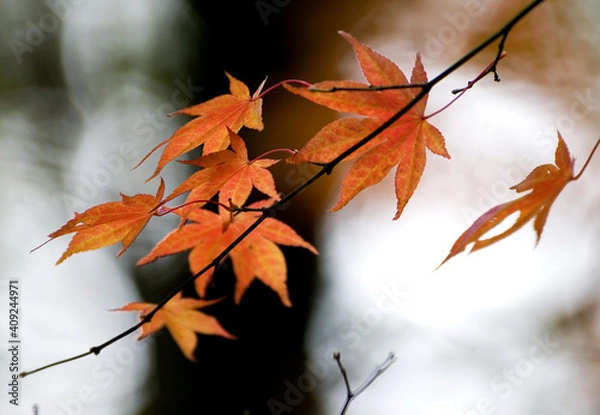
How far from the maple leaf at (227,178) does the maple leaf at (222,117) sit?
0.15 ft

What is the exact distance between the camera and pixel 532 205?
0.54m

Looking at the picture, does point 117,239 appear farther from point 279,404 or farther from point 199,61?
point 199,61

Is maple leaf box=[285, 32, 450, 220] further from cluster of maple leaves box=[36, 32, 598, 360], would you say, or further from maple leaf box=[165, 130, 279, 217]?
maple leaf box=[165, 130, 279, 217]

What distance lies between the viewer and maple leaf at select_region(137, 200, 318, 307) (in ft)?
2.98

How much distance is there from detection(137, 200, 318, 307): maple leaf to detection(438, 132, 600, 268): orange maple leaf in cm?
41

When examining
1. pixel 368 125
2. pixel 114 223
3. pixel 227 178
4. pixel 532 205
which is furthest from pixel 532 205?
pixel 114 223

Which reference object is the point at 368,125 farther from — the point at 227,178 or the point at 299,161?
the point at 227,178

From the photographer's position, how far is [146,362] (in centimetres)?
182

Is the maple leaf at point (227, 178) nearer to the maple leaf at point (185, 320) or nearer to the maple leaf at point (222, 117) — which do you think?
the maple leaf at point (222, 117)

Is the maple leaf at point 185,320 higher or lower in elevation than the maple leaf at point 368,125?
lower

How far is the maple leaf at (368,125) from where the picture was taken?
0.62m

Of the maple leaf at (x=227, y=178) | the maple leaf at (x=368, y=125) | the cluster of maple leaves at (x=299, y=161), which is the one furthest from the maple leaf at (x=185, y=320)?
the maple leaf at (x=368, y=125)

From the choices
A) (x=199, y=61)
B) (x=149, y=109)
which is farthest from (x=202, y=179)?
(x=149, y=109)

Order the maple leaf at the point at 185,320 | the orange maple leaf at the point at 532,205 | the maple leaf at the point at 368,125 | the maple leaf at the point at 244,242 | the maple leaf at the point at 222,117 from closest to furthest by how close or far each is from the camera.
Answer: the orange maple leaf at the point at 532,205
the maple leaf at the point at 368,125
the maple leaf at the point at 222,117
the maple leaf at the point at 244,242
the maple leaf at the point at 185,320
